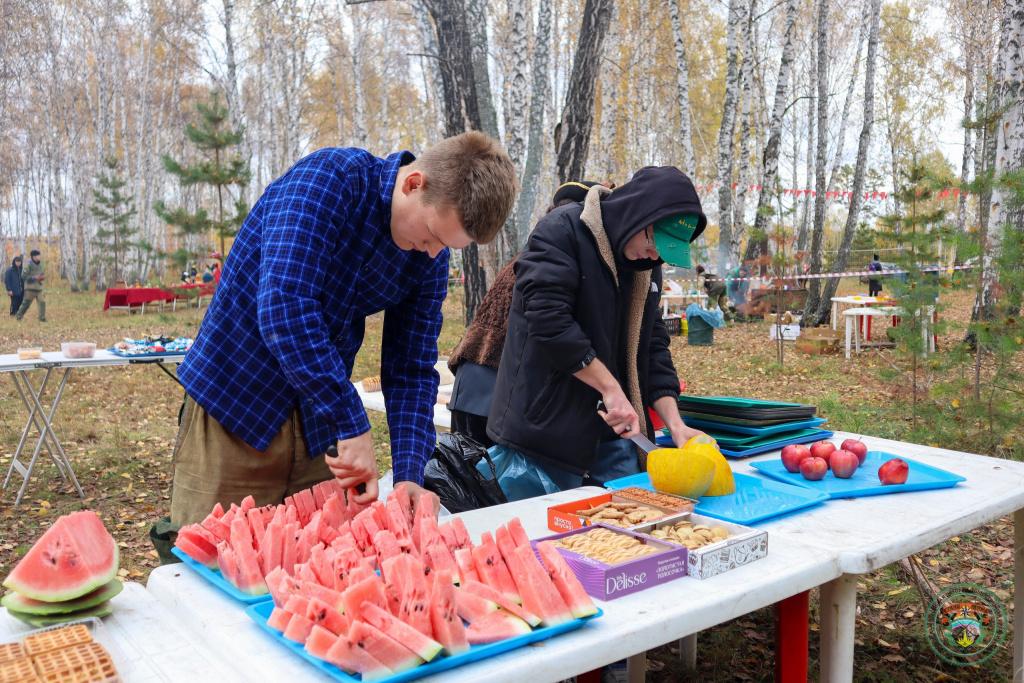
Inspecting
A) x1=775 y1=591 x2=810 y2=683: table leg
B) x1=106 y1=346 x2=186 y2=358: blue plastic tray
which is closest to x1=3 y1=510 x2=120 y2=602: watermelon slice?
x1=775 y1=591 x2=810 y2=683: table leg

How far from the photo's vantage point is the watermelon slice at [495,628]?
1.34 meters

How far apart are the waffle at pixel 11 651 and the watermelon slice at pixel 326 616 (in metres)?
0.47

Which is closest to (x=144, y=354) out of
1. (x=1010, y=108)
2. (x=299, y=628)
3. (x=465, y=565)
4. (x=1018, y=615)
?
(x=465, y=565)

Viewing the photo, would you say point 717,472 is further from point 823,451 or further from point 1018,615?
point 1018,615

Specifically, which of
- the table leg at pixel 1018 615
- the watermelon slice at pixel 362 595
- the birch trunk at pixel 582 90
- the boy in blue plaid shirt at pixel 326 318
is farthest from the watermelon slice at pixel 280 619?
the birch trunk at pixel 582 90

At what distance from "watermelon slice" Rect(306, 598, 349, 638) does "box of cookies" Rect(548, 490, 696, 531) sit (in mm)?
784

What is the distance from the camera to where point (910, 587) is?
394 centimetres

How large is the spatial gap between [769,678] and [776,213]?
1134 cm

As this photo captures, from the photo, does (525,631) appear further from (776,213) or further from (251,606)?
(776,213)

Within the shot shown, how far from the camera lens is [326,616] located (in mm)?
1287

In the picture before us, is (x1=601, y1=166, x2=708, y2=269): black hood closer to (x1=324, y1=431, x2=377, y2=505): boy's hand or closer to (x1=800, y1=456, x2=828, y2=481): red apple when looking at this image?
(x1=800, y1=456, x2=828, y2=481): red apple

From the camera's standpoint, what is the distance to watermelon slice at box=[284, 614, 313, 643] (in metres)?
1.30

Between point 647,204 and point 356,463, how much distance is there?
132cm

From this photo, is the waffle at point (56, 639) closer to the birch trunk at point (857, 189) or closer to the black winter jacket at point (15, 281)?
the birch trunk at point (857, 189)
